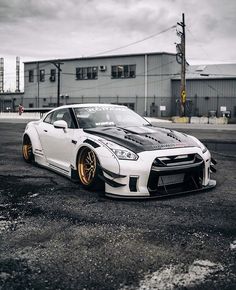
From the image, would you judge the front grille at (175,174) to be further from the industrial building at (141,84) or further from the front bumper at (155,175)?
the industrial building at (141,84)

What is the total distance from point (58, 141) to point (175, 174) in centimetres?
227

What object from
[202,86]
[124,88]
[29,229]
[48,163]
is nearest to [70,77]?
[124,88]

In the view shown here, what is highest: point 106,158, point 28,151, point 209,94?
point 209,94

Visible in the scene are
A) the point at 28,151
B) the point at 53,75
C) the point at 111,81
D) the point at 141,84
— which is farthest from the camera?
the point at 53,75

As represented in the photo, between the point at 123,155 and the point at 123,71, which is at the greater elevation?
the point at 123,71

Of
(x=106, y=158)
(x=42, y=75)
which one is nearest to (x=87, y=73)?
(x=42, y=75)

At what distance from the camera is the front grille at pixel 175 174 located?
4598 mm

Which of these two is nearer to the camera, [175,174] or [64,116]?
[175,174]

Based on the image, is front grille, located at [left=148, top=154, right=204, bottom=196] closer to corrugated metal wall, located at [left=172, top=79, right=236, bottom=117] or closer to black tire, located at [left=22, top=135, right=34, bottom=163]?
black tire, located at [left=22, top=135, right=34, bottom=163]

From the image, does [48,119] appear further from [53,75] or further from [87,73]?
[53,75]

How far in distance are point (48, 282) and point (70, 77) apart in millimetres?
42414

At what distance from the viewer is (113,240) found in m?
3.33

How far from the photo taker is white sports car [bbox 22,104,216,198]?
460 cm

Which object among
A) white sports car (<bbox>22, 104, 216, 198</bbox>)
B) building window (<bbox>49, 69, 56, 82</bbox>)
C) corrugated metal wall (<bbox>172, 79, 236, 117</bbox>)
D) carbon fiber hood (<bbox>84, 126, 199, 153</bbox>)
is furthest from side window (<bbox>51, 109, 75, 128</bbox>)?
building window (<bbox>49, 69, 56, 82</bbox>)
